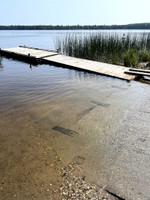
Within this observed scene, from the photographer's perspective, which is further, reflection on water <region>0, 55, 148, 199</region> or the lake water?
the lake water

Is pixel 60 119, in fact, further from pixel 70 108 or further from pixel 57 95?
pixel 57 95

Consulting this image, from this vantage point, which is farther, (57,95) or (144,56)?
(144,56)

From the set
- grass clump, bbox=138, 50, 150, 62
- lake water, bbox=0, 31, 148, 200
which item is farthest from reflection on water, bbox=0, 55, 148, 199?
grass clump, bbox=138, 50, 150, 62

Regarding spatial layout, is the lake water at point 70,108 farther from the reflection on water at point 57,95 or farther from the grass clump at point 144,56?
the grass clump at point 144,56

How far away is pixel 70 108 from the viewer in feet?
13.5

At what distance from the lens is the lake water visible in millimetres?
2759

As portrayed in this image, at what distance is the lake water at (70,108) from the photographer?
109 inches

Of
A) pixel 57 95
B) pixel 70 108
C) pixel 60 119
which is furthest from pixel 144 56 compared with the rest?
pixel 60 119

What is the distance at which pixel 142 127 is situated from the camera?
3.21 meters

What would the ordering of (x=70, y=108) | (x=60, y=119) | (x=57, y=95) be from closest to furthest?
1. (x=60, y=119)
2. (x=70, y=108)
3. (x=57, y=95)

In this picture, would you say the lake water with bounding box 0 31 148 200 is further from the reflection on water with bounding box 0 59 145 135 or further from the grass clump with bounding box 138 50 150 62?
the grass clump with bounding box 138 50 150 62

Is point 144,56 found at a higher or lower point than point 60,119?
higher

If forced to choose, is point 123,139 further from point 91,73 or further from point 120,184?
point 91,73

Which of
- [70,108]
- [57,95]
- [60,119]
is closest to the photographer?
[60,119]
